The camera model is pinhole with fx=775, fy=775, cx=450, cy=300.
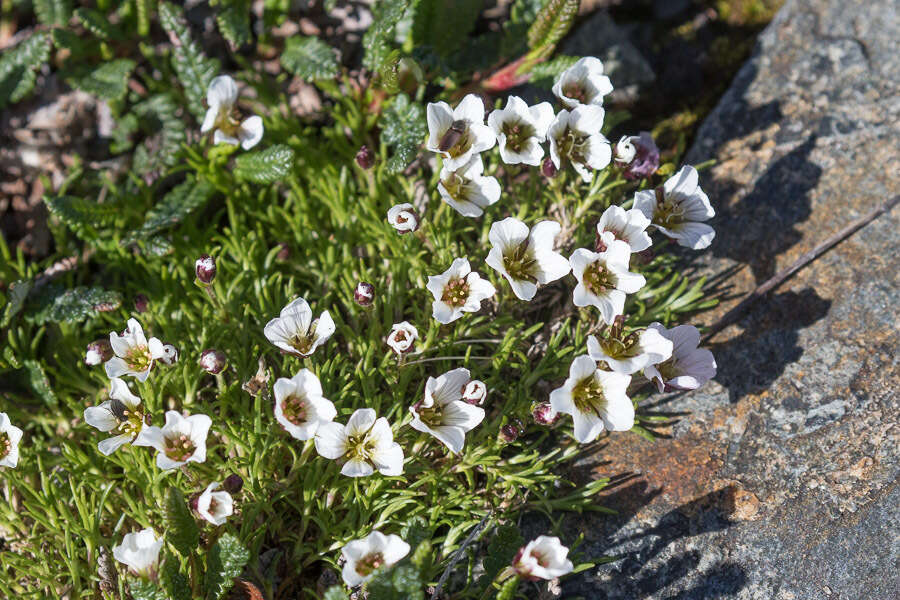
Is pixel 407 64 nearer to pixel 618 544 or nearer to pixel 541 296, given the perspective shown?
pixel 541 296

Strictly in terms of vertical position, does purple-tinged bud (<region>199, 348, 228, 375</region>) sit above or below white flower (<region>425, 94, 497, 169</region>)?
below

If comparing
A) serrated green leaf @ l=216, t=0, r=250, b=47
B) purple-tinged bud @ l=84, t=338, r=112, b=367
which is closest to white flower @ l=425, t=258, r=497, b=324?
purple-tinged bud @ l=84, t=338, r=112, b=367

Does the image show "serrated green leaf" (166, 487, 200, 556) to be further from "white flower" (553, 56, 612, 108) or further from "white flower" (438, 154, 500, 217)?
"white flower" (553, 56, 612, 108)

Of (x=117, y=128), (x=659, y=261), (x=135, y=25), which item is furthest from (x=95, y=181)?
(x=659, y=261)

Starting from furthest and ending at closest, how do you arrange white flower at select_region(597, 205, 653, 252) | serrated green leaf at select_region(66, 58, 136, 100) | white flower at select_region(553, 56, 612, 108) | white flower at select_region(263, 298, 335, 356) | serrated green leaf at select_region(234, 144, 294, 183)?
serrated green leaf at select_region(66, 58, 136, 100)
serrated green leaf at select_region(234, 144, 294, 183)
white flower at select_region(553, 56, 612, 108)
white flower at select_region(597, 205, 653, 252)
white flower at select_region(263, 298, 335, 356)

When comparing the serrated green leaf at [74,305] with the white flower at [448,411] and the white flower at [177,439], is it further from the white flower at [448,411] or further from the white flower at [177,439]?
the white flower at [448,411]

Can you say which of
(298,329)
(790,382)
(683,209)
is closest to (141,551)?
(298,329)
